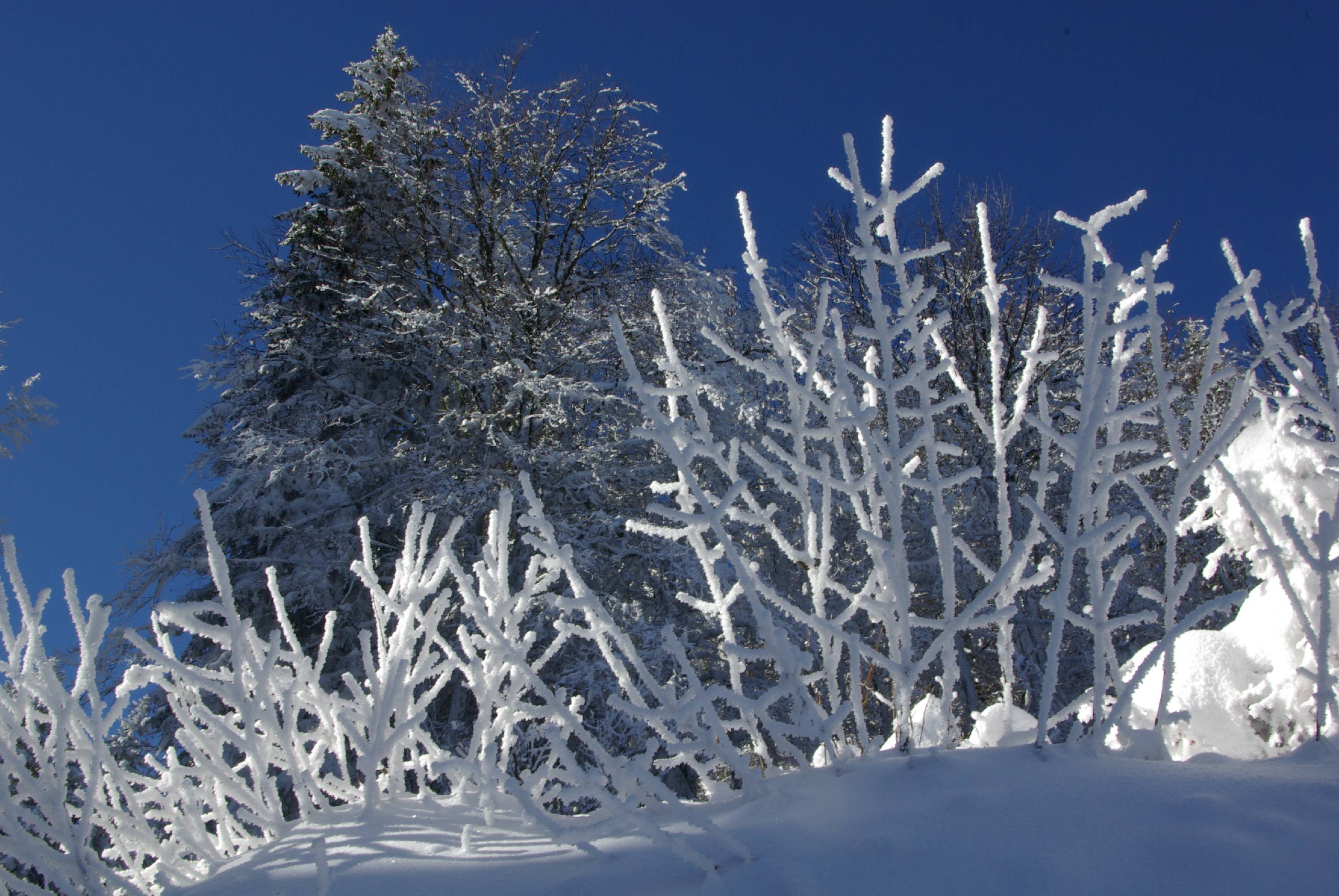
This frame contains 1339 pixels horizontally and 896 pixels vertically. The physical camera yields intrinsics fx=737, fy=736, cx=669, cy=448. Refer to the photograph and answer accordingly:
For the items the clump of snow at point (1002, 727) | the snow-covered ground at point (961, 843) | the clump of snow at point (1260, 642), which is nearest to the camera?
the snow-covered ground at point (961, 843)

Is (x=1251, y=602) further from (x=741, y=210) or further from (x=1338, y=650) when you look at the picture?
(x=741, y=210)

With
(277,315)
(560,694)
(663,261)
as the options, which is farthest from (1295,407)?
(277,315)

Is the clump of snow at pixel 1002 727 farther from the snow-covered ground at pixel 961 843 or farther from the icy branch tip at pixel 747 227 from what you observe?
the icy branch tip at pixel 747 227

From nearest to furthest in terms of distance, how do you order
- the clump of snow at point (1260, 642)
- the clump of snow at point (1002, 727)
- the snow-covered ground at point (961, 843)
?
the snow-covered ground at point (961, 843)
the clump of snow at point (1002, 727)
the clump of snow at point (1260, 642)

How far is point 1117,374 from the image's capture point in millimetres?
1468

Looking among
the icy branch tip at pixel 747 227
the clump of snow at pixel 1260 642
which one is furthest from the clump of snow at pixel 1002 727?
the icy branch tip at pixel 747 227

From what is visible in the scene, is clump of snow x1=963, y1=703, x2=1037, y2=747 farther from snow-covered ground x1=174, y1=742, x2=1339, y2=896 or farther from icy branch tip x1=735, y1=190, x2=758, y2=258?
icy branch tip x1=735, y1=190, x2=758, y2=258

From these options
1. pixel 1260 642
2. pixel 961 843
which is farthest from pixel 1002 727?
pixel 1260 642

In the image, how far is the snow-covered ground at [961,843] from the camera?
95 cm

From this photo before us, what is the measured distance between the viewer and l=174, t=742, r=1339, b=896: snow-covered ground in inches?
37.4

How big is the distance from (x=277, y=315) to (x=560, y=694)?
10607 mm

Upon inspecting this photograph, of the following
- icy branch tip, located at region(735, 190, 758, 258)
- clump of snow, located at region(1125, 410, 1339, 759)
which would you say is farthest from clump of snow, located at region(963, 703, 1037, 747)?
icy branch tip, located at region(735, 190, 758, 258)

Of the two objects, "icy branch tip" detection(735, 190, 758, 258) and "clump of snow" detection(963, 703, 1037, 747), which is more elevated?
"icy branch tip" detection(735, 190, 758, 258)

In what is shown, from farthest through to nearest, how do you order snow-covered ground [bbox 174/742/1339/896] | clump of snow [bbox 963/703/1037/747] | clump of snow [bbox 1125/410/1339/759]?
clump of snow [bbox 1125/410/1339/759]
clump of snow [bbox 963/703/1037/747]
snow-covered ground [bbox 174/742/1339/896]
